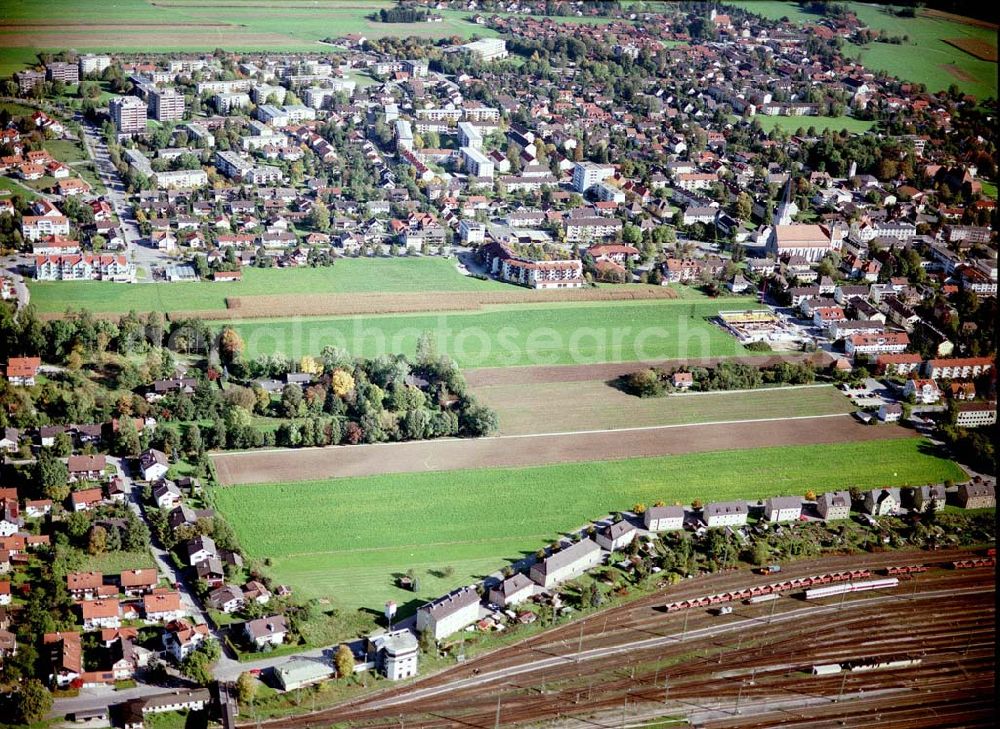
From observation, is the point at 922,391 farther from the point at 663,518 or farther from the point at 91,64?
the point at 91,64

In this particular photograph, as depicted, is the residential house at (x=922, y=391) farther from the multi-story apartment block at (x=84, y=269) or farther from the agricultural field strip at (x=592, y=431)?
the multi-story apartment block at (x=84, y=269)

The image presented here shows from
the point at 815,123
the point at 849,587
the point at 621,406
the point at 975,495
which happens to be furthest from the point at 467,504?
the point at 815,123

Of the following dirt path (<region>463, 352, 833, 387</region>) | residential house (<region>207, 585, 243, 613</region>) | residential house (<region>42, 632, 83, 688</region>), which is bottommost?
residential house (<region>42, 632, 83, 688</region>)

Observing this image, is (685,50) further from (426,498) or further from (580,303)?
(426,498)

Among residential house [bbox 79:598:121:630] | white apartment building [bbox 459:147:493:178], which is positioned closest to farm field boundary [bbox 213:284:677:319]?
white apartment building [bbox 459:147:493:178]

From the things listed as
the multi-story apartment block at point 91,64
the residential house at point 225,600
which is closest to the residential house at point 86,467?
the residential house at point 225,600

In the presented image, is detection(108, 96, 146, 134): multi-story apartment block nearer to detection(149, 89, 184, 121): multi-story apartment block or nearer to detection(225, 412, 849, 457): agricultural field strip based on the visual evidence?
detection(149, 89, 184, 121): multi-story apartment block
